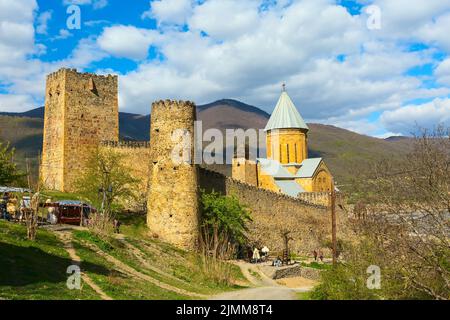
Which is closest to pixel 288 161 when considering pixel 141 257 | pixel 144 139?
pixel 141 257

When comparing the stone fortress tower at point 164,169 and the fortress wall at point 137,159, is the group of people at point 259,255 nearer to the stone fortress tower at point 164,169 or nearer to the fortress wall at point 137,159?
the stone fortress tower at point 164,169

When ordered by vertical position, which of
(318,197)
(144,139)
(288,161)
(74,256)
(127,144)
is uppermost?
(144,139)

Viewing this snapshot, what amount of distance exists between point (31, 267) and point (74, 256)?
3492 mm

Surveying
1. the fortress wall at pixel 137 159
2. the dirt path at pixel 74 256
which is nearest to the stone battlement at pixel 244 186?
the fortress wall at pixel 137 159

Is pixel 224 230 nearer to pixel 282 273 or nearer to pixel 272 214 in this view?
pixel 282 273

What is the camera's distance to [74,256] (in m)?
18.4

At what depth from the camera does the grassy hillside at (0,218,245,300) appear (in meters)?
13.6

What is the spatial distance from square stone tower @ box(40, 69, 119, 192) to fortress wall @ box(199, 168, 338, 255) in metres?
10.2

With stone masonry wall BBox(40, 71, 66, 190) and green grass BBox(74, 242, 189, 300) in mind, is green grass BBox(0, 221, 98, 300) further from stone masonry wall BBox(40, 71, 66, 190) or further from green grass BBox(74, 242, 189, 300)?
stone masonry wall BBox(40, 71, 66, 190)

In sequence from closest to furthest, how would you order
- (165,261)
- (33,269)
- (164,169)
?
1. (33,269)
2. (165,261)
3. (164,169)

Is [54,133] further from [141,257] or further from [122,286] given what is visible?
[122,286]

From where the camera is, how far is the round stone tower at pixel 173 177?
26.4 metres

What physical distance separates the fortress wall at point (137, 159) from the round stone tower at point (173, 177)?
28.0ft

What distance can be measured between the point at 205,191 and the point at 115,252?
35.2ft
